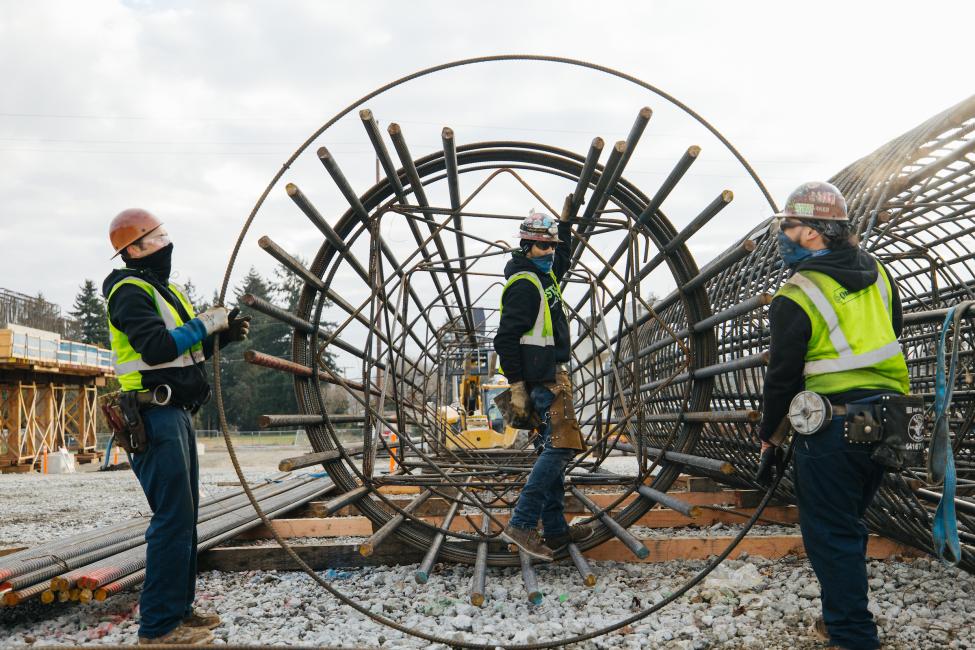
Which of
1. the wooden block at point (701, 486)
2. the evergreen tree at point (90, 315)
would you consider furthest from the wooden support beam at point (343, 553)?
the evergreen tree at point (90, 315)

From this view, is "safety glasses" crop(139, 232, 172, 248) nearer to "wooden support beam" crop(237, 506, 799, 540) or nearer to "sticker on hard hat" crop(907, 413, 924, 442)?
"wooden support beam" crop(237, 506, 799, 540)

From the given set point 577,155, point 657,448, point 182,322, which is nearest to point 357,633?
point 182,322

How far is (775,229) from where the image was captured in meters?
3.90

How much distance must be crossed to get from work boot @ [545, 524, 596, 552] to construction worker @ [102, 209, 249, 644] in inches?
83.8

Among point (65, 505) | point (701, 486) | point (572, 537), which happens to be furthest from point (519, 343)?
point (65, 505)

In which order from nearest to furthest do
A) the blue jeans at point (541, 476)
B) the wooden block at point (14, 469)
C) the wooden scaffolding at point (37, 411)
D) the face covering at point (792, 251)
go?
the face covering at point (792, 251) → the blue jeans at point (541, 476) → the wooden block at point (14, 469) → the wooden scaffolding at point (37, 411)

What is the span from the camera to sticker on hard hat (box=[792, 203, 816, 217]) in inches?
138

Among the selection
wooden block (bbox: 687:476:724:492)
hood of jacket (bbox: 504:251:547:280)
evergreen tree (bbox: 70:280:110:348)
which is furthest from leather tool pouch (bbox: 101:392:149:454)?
evergreen tree (bbox: 70:280:110:348)

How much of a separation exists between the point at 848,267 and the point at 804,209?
1.18 feet

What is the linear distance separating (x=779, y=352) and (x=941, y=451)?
815 millimetres

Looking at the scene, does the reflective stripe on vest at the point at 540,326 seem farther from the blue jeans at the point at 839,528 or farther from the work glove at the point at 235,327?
the blue jeans at the point at 839,528

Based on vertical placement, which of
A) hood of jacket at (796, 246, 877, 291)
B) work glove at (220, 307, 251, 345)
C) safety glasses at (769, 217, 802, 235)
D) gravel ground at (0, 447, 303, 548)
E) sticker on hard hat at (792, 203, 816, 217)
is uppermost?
sticker on hard hat at (792, 203, 816, 217)

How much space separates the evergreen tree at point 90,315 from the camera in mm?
59653

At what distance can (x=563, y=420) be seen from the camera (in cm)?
452
